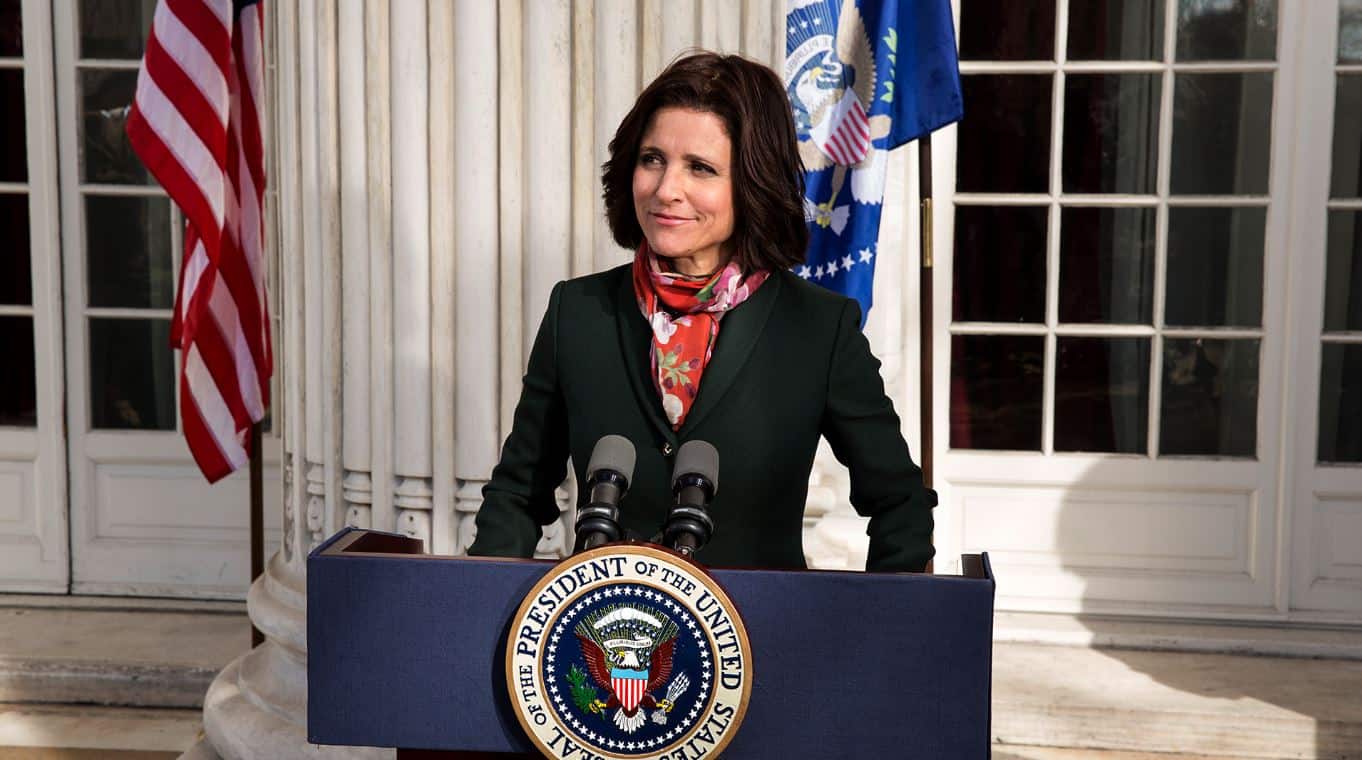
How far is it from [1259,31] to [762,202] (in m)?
3.36

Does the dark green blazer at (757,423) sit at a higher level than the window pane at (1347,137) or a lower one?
lower

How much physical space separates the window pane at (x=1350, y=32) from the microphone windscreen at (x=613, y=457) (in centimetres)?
385

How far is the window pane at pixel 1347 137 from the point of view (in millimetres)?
4488

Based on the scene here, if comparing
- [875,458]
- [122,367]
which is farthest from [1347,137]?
[122,367]

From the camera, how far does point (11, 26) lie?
5.02 meters

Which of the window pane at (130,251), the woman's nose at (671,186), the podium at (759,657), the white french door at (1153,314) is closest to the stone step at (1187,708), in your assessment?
the white french door at (1153,314)

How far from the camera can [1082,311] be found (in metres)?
4.68

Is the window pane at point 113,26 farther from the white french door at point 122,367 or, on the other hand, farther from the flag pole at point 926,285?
the flag pole at point 926,285

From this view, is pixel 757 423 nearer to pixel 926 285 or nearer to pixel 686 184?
pixel 686 184

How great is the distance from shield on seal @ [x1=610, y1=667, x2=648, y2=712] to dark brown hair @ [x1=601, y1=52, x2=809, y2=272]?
2.23 feet

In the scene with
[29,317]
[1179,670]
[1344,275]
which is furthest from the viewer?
[29,317]

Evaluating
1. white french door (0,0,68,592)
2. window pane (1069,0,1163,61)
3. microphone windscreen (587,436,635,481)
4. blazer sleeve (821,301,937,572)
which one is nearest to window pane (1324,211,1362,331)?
window pane (1069,0,1163,61)

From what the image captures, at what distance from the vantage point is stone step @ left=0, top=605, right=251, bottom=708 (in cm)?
439

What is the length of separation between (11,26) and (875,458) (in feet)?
14.3
